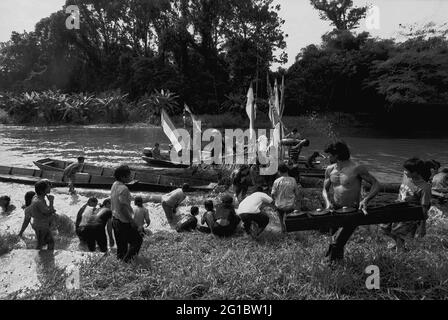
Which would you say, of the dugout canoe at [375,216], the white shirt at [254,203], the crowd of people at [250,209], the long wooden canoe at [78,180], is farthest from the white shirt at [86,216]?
the long wooden canoe at [78,180]

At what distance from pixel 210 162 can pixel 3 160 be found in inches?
596

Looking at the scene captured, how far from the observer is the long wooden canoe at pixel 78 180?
13.5 meters

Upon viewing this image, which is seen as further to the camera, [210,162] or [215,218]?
[210,162]

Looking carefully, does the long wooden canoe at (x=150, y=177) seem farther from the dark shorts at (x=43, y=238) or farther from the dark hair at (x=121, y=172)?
the dark hair at (x=121, y=172)

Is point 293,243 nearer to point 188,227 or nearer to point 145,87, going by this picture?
point 188,227

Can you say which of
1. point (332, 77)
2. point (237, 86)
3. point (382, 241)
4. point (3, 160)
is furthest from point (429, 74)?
point (3, 160)

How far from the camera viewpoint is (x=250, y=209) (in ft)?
24.5

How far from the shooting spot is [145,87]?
42.2m

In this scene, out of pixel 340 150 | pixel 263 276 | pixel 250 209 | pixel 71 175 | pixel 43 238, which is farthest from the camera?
pixel 71 175

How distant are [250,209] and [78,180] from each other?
909 cm

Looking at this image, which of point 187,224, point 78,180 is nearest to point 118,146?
point 78,180

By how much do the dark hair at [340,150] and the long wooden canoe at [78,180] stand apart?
8187 millimetres

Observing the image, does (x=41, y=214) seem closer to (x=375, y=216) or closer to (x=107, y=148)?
(x=375, y=216)

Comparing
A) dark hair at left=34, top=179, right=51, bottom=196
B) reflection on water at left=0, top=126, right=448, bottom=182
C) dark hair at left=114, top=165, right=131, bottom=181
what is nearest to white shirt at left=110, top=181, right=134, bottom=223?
dark hair at left=114, top=165, right=131, bottom=181
